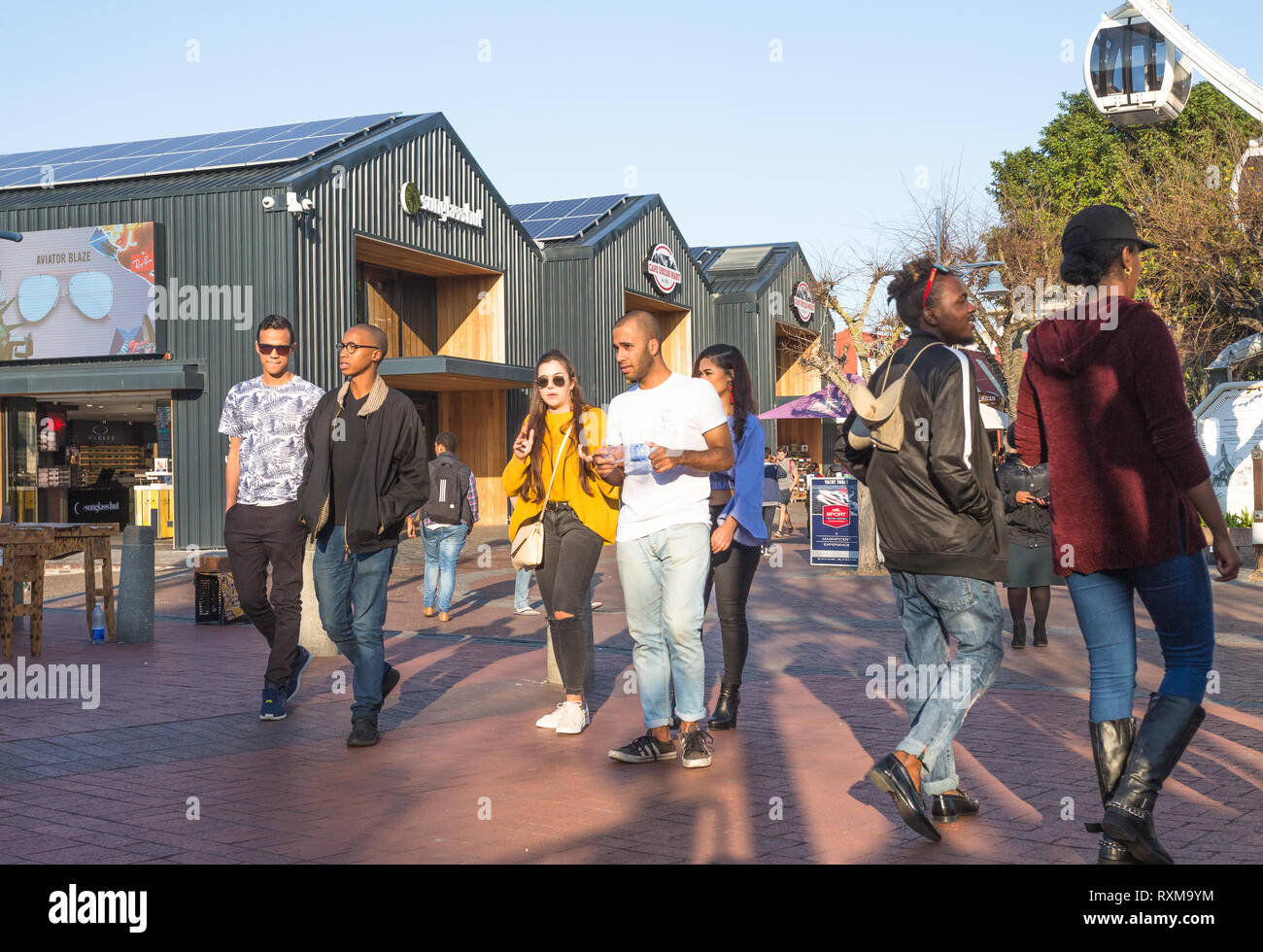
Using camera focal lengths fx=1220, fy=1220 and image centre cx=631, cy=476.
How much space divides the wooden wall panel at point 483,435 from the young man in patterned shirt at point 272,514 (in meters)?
20.8

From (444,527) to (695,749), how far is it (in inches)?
248

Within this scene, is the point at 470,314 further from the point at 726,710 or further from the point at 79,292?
the point at 726,710

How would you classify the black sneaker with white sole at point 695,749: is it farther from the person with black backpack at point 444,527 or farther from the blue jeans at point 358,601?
the person with black backpack at point 444,527

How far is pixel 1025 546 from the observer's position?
27.8 ft

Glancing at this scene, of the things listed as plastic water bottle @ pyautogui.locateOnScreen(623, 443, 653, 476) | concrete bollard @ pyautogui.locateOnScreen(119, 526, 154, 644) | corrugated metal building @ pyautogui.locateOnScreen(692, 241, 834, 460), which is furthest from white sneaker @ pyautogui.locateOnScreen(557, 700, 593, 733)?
corrugated metal building @ pyautogui.locateOnScreen(692, 241, 834, 460)

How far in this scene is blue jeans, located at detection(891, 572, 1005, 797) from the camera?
4082 millimetres

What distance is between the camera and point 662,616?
5.29 m

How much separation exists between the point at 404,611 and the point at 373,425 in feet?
20.1

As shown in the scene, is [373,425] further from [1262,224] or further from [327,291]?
[1262,224]

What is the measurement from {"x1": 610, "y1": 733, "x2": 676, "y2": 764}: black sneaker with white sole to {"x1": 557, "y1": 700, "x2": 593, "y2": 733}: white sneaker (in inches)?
24.6

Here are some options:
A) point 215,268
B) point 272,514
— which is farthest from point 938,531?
point 215,268

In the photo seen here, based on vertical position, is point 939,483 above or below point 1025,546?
above

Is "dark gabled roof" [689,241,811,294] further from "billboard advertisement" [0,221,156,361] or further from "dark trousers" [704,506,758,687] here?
"dark trousers" [704,506,758,687]

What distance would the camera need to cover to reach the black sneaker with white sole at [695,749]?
203 inches
